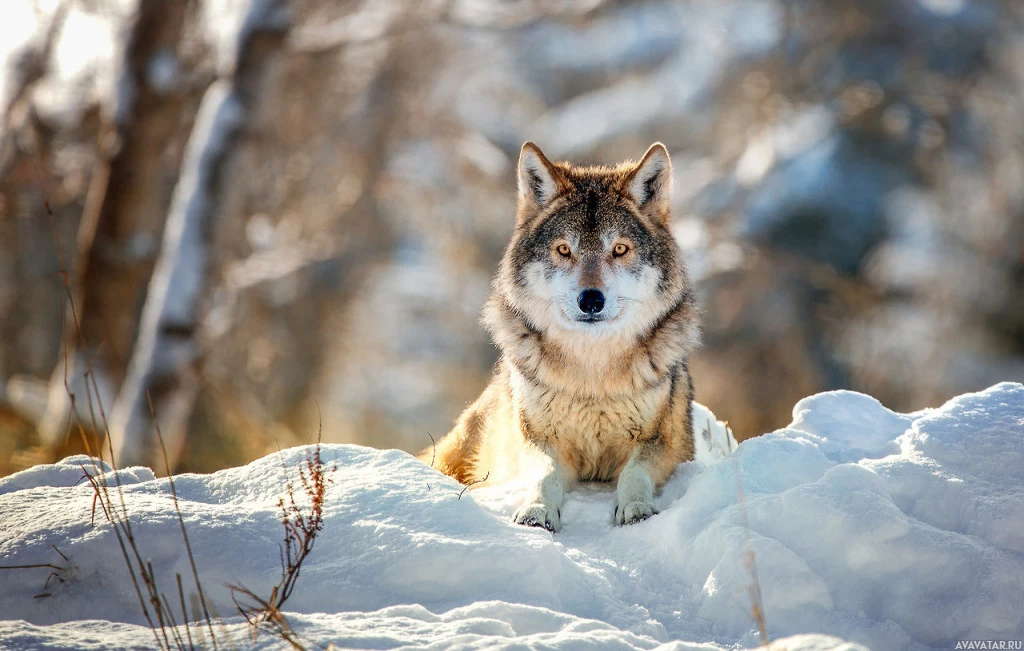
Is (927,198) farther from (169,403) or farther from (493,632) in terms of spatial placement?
(493,632)

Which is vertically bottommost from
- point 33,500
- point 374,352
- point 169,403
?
point 33,500

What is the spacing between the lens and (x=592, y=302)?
4.59m

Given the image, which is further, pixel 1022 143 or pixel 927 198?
pixel 927 198

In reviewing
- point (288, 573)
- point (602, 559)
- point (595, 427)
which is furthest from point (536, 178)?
point (288, 573)

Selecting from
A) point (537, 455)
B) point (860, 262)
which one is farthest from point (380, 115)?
point (537, 455)

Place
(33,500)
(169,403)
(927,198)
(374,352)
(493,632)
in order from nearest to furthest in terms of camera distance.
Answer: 1. (493,632)
2. (33,500)
3. (169,403)
4. (927,198)
5. (374,352)

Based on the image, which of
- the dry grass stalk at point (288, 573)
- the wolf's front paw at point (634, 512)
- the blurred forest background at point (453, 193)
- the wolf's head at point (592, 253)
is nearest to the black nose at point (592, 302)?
the wolf's head at point (592, 253)

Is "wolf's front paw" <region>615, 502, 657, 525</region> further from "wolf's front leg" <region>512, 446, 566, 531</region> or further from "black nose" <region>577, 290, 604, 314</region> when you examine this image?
"black nose" <region>577, 290, 604, 314</region>

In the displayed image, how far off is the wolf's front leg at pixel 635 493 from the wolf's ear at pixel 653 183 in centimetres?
172

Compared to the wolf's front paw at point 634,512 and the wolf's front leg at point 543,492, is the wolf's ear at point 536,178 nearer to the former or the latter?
the wolf's front leg at point 543,492

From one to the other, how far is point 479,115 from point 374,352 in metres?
6.46

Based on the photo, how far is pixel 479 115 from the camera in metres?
19.9

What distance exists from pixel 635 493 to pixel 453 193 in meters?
14.9

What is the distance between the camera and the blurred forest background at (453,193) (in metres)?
13.1
